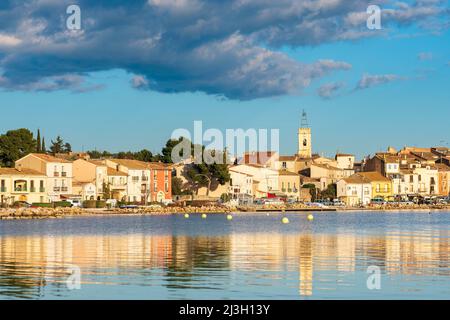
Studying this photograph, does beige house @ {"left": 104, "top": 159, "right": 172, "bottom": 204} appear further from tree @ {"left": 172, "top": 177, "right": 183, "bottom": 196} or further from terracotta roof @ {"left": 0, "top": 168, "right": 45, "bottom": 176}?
terracotta roof @ {"left": 0, "top": 168, "right": 45, "bottom": 176}

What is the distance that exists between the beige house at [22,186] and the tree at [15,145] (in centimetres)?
1108

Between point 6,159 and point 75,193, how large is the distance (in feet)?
35.9

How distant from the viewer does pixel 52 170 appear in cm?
8700

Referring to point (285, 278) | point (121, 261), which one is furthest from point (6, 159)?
point (285, 278)

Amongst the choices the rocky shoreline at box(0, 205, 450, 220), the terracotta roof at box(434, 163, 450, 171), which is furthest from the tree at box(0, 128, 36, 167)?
the terracotta roof at box(434, 163, 450, 171)

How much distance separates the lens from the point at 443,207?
122 m

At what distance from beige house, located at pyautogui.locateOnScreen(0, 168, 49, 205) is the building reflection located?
41067 millimetres

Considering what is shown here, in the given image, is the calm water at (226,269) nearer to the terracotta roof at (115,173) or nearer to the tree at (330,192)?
the terracotta roof at (115,173)

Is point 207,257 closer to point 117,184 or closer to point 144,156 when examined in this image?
point 117,184

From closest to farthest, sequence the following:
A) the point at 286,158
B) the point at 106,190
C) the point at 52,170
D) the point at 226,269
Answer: the point at 226,269 < the point at 52,170 < the point at 106,190 < the point at 286,158

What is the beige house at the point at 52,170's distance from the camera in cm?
8650

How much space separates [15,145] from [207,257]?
71.6 m

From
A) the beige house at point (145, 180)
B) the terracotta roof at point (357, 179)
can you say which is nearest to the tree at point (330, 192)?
the terracotta roof at point (357, 179)

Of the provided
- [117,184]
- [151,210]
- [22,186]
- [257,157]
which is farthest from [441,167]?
[22,186]
